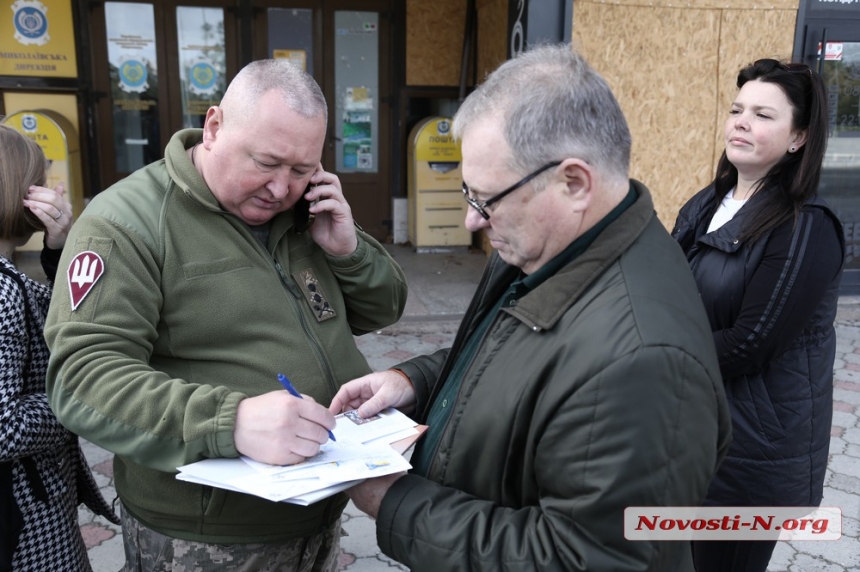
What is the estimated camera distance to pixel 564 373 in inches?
48.9

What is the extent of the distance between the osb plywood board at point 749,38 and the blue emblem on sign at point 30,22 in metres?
6.72

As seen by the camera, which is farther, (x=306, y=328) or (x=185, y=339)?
(x=306, y=328)

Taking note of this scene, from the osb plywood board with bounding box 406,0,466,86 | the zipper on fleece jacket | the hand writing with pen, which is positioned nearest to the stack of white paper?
the hand writing with pen

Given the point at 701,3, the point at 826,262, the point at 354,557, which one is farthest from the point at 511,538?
the point at 701,3

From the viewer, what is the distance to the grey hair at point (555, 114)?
1.30m

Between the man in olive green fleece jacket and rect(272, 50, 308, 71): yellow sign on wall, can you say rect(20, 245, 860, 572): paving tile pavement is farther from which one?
rect(272, 50, 308, 71): yellow sign on wall

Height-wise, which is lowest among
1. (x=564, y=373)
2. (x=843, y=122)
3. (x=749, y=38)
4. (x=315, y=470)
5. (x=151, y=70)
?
(x=315, y=470)

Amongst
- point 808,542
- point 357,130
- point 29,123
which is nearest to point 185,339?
point 808,542

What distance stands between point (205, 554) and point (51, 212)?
3.20ft

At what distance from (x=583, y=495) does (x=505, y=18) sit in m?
6.65

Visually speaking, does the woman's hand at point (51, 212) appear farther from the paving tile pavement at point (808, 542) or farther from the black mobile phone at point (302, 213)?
the paving tile pavement at point (808, 542)

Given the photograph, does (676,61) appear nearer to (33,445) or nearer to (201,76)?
(201,76)

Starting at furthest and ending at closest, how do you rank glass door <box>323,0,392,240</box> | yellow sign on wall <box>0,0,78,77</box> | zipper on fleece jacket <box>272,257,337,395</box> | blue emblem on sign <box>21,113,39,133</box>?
glass door <box>323,0,392,240</box> → yellow sign on wall <box>0,0,78,77</box> → blue emblem on sign <box>21,113,39,133</box> → zipper on fleece jacket <box>272,257,337,395</box>

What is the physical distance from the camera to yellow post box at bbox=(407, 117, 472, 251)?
8.11 meters
